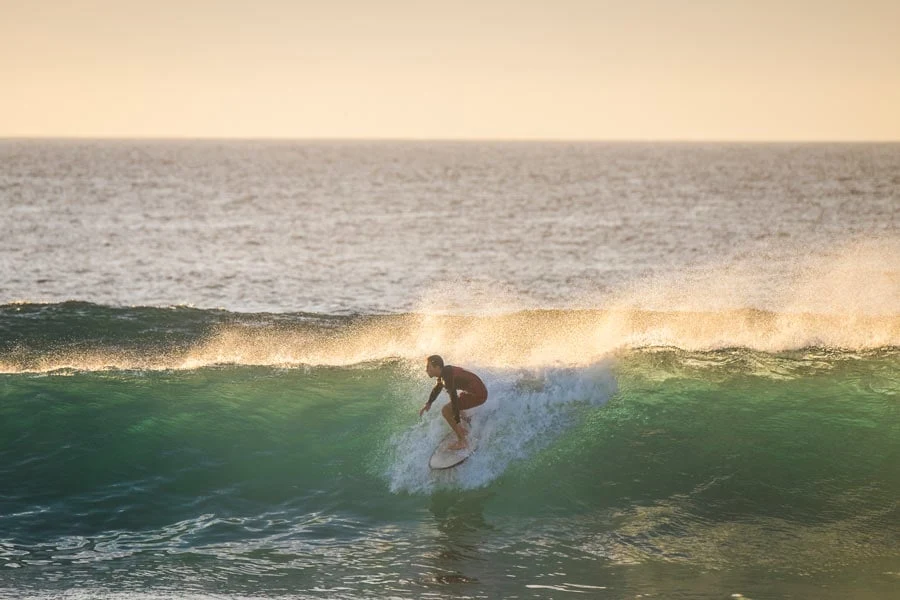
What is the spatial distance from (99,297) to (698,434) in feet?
66.9

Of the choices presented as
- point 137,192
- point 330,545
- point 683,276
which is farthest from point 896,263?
Answer: point 137,192

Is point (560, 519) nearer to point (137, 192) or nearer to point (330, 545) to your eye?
point (330, 545)

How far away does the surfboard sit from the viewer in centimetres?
1262

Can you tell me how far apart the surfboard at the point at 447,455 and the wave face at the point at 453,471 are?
0.65 feet

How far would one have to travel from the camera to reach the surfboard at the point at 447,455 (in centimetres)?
1262

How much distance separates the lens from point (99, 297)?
2869 centimetres

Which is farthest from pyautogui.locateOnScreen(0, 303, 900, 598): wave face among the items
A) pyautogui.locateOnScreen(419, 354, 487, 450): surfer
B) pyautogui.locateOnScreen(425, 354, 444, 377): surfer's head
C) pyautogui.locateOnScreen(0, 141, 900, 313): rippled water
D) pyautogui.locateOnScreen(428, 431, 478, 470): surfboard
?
pyautogui.locateOnScreen(0, 141, 900, 313): rippled water

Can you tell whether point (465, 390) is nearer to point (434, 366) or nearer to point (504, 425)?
point (434, 366)

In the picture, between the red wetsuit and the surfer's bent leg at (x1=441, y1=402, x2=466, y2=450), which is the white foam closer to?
the surfer's bent leg at (x1=441, y1=402, x2=466, y2=450)

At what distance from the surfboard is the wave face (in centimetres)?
20

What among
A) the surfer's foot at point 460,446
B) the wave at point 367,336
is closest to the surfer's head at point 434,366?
the surfer's foot at point 460,446

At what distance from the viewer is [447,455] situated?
500 inches

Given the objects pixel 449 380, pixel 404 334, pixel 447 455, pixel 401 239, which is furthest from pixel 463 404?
pixel 401 239

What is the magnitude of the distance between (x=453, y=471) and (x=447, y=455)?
236mm
